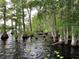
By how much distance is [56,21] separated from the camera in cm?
4466

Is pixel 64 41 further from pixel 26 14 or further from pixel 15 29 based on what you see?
pixel 26 14

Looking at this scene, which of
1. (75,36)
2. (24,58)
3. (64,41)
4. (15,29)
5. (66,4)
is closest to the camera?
(24,58)

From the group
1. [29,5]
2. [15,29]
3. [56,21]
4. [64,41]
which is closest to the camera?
[64,41]

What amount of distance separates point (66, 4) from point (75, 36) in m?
5.89

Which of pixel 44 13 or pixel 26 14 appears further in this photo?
pixel 26 14

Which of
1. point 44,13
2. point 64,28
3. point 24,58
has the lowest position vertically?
point 24,58

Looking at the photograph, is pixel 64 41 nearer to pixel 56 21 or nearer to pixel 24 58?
pixel 56 21

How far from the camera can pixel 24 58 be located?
22.4 metres

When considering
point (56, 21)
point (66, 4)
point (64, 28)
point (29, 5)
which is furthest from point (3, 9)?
point (66, 4)

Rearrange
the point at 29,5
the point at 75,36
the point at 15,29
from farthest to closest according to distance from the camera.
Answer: the point at 29,5
the point at 15,29
the point at 75,36

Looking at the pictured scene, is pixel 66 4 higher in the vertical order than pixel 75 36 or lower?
higher

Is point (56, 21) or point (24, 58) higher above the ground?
point (56, 21)

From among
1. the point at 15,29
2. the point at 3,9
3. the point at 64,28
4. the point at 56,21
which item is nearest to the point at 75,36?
the point at 64,28

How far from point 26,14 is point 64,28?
19.3 m
